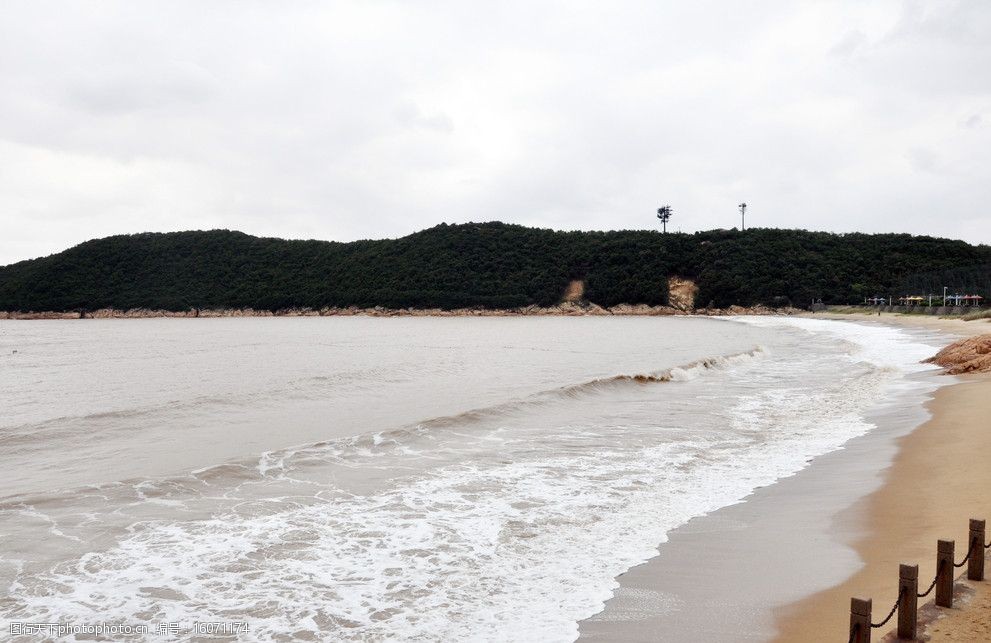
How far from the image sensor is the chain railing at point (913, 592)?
3.67 meters

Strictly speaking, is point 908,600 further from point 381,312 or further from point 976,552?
point 381,312

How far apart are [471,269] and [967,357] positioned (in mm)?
115210

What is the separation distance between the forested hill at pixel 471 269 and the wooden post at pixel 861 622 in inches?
4203

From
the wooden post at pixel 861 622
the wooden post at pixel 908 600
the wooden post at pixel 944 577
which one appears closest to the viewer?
the wooden post at pixel 861 622

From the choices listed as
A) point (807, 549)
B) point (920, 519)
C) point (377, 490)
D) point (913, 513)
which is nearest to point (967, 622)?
point (807, 549)

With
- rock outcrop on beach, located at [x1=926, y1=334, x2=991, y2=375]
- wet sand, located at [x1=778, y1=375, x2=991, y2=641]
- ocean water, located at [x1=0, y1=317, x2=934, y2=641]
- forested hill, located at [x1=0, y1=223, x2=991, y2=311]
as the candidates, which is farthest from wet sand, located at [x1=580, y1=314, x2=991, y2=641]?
forested hill, located at [x1=0, y1=223, x2=991, y2=311]

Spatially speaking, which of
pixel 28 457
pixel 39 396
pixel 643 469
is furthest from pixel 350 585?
pixel 39 396

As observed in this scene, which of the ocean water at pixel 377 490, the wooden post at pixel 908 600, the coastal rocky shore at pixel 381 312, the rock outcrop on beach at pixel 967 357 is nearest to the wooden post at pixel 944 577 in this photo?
the wooden post at pixel 908 600

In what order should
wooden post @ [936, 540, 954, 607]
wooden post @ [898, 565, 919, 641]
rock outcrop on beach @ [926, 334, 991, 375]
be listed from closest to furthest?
wooden post @ [898, 565, 919, 641] < wooden post @ [936, 540, 954, 607] < rock outcrop on beach @ [926, 334, 991, 375]

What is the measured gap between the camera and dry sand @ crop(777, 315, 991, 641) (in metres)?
4.54

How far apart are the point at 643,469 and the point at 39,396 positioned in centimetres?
1909

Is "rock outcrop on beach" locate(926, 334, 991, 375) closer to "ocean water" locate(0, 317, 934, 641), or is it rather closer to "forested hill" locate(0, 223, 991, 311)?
"ocean water" locate(0, 317, 934, 641)

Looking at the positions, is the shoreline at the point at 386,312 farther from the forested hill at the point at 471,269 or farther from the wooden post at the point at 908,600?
the wooden post at the point at 908,600

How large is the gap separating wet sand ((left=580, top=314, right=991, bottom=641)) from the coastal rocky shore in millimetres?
A: 103842
